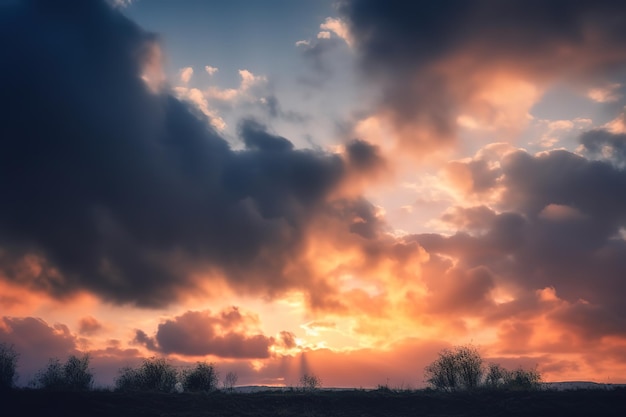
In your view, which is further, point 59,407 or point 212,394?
point 212,394

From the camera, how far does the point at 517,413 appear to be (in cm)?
4303

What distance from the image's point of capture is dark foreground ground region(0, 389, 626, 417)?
41.9m

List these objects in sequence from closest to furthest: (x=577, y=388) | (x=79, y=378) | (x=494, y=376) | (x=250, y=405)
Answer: (x=250, y=405) → (x=577, y=388) → (x=79, y=378) → (x=494, y=376)

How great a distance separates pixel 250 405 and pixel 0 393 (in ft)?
76.4

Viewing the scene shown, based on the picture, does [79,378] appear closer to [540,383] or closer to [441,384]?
[441,384]

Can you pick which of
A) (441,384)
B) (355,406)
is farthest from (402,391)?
(441,384)

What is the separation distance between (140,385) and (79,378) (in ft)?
23.6

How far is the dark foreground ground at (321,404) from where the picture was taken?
41906mm

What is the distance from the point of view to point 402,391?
163ft

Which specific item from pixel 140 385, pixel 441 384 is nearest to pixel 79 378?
pixel 140 385

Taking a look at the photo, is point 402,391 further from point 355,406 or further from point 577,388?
point 577,388

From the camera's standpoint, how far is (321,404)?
4622 centimetres

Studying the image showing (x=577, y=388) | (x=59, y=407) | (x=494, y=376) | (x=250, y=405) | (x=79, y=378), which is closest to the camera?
(x=59, y=407)

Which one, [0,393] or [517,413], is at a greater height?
[0,393]
